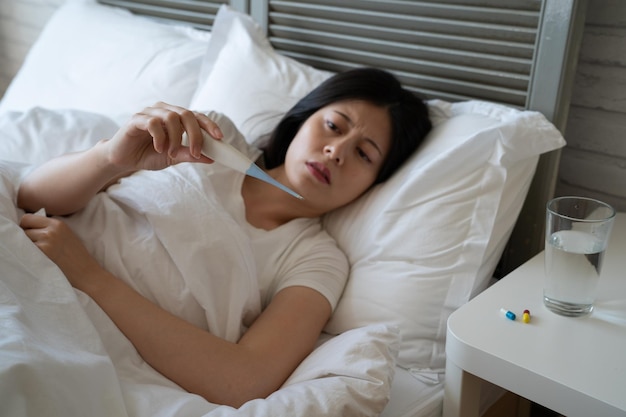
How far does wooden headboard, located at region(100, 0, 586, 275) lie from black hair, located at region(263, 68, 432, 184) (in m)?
0.11

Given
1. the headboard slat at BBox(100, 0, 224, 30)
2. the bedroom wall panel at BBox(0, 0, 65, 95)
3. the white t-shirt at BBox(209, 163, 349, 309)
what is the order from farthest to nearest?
the bedroom wall panel at BBox(0, 0, 65, 95)
the headboard slat at BBox(100, 0, 224, 30)
the white t-shirt at BBox(209, 163, 349, 309)

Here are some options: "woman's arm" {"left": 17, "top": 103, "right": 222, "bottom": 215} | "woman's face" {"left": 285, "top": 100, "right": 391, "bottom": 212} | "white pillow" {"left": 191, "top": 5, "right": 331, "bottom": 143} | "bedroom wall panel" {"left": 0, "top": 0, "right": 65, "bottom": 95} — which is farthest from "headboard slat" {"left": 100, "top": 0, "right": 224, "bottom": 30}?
"woman's arm" {"left": 17, "top": 103, "right": 222, "bottom": 215}

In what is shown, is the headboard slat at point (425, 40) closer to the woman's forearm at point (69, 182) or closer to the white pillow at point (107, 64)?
the white pillow at point (107, 64)

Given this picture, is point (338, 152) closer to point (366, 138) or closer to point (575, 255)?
point (366, 138)

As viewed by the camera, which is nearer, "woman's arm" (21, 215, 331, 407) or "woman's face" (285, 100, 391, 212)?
"woman's arm" (21, 215, 331, 407)

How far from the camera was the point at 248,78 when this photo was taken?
1.53 m

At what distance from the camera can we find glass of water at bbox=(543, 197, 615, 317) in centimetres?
91

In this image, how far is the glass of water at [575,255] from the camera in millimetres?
911

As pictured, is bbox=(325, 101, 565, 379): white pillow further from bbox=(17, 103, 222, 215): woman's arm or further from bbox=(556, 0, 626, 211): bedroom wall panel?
bbox=(17, 103, 222, 215): woman's arm

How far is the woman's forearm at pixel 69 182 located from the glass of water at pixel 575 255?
70cm

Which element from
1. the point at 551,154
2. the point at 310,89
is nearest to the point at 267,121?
the point at 310,89

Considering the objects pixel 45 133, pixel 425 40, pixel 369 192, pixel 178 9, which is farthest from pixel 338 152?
pixel 178 9

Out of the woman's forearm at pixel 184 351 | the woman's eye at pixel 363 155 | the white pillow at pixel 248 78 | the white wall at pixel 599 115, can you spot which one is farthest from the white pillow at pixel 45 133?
the white wall at pixel 599 115

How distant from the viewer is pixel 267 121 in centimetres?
145
